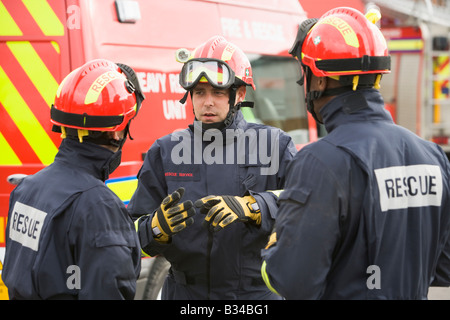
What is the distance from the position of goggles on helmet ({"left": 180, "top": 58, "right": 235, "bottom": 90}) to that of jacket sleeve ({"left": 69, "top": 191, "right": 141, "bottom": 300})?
102 centimetres

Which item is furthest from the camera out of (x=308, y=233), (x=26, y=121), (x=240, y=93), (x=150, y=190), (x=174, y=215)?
(x=26, y=121)

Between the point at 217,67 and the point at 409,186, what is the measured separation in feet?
4.14

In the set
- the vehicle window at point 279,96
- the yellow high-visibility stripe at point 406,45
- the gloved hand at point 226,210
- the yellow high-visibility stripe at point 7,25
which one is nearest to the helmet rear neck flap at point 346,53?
the gloved hand at point 226,210

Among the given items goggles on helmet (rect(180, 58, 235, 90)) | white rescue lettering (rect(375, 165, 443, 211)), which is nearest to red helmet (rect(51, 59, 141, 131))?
goggles on helmet (rect(180, 58, 235, 90))

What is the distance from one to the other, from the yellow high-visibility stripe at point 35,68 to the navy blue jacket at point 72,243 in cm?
167

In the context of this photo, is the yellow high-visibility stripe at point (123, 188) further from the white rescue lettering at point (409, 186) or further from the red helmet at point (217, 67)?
the white rescue lettering at point (409, 186)

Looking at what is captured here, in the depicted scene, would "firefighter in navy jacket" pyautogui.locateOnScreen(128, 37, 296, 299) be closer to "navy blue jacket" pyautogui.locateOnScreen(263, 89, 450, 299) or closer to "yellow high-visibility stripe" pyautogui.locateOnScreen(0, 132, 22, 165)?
"navy blue jacket" pyautogui.locateOnScreen(263, 89, 450, 299)

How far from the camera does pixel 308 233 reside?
2.23 metres

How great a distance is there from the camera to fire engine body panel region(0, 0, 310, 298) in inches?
160

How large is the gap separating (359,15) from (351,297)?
3.46 feet

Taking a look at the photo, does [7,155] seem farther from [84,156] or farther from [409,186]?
[409,186]

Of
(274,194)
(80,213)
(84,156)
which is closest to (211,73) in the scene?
(274,194)

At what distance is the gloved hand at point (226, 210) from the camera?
2.85 meters
